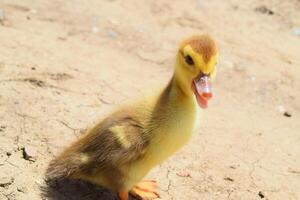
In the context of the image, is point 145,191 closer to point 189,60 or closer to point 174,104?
point 174,104

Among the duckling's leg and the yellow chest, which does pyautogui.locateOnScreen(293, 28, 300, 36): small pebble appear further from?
the duckling's leg

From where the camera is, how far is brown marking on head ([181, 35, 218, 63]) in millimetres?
2861

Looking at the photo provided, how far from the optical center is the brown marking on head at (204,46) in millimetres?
2861

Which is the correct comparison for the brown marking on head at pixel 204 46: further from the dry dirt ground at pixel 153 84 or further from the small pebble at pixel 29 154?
the small pebble at pixel 29 154

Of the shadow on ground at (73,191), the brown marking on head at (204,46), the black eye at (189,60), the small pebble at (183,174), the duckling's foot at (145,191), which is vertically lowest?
the small pebble at (183,174)

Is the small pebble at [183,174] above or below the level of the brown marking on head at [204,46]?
below

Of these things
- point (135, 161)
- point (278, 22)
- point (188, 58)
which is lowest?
point (278, 22)

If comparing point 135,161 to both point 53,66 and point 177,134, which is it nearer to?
point 177,134

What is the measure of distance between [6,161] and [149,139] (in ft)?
3.19

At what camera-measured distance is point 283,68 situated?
5.58 meters

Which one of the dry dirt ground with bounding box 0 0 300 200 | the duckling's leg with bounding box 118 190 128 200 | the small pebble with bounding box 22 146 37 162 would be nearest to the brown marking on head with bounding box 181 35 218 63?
the duckling's leg with bounding box 118 190 128 200

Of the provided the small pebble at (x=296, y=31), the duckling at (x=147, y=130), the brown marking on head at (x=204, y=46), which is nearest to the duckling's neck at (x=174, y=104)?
the duckling at (x=147, y=130)

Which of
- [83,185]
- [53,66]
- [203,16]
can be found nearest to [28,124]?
[83,185]

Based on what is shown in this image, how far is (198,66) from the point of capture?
288cm
